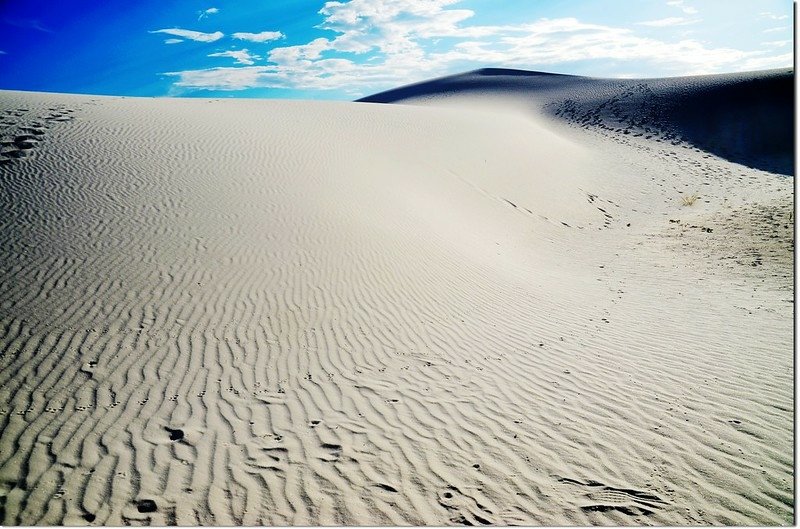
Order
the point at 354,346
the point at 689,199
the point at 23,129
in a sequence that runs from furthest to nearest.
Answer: the point at 689,199, the point at 23,129, the point at 354,346

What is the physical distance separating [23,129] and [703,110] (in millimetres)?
38731

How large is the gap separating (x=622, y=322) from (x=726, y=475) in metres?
3.84

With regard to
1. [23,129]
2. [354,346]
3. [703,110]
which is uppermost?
[703,110]

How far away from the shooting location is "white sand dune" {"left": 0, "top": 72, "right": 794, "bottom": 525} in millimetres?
3844

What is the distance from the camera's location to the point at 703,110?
31.6 metres

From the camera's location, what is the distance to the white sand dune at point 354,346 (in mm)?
3844

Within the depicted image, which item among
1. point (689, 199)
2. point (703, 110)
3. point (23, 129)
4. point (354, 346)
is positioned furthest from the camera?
point (703, 110)

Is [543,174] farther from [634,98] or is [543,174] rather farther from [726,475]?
[634,98]

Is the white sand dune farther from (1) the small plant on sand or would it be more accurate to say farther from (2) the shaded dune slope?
(2) the shaded dune slope

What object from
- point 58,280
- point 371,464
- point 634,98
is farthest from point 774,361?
point 634,98

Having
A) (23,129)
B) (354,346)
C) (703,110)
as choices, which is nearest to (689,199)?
(354,346)

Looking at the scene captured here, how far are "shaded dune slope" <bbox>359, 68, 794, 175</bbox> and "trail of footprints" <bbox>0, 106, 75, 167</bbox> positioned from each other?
1200 inches

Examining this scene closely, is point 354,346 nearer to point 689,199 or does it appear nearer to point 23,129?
point 23,129

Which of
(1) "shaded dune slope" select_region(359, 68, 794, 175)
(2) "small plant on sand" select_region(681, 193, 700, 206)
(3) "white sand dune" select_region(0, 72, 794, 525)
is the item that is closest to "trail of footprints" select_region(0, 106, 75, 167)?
(3) "white sand dune" select_region(0, 72, 794, 525)
